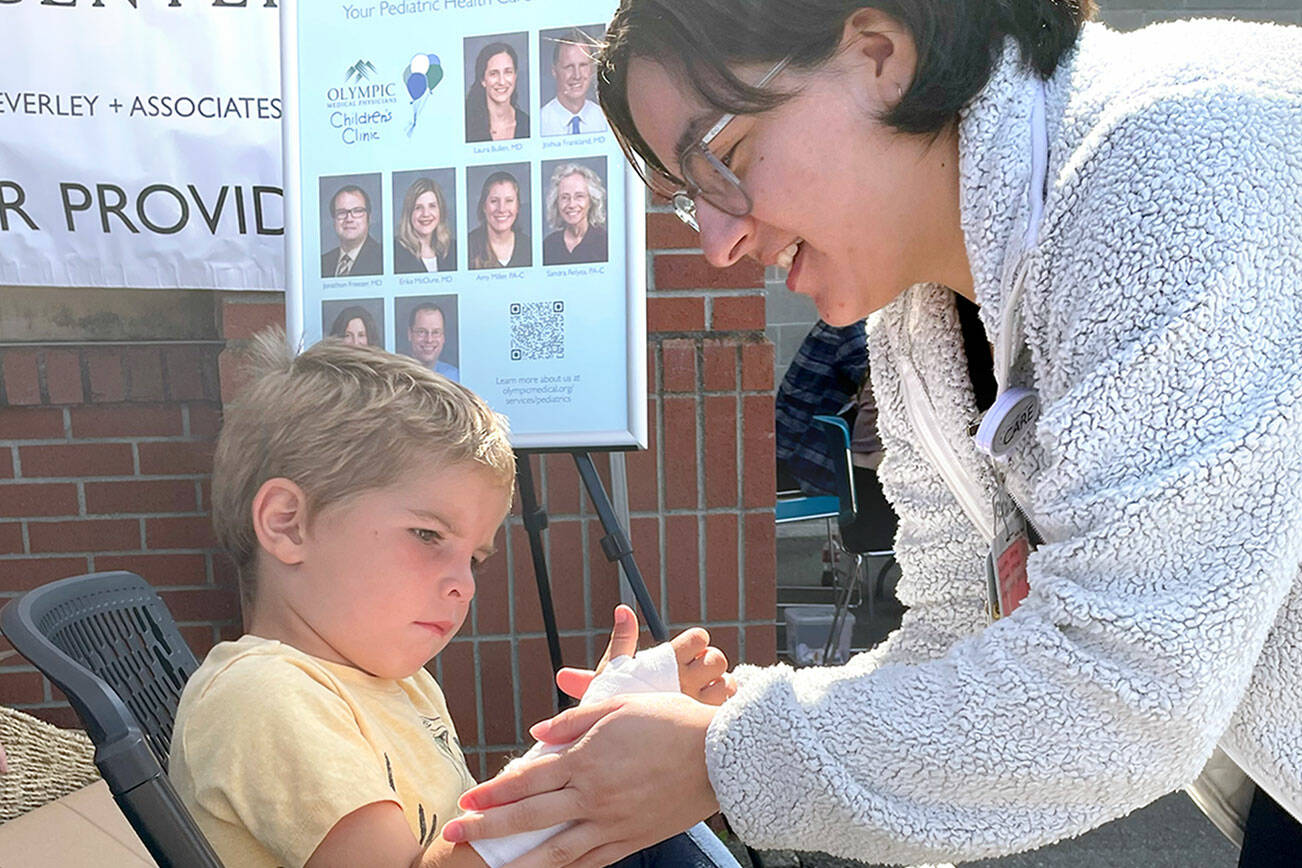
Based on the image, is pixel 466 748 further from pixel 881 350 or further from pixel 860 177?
pixel 860 177

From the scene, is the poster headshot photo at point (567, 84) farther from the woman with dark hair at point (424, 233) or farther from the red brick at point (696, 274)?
the red brick at point (696, 274)

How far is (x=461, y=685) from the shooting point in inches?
117

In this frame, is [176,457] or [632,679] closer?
[632,679]

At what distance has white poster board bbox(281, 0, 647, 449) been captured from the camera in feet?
7.36

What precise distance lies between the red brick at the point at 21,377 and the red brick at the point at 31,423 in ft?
0.11

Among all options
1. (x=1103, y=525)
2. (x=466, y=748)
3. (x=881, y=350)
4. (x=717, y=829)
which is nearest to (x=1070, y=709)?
(x=1103, y=525)

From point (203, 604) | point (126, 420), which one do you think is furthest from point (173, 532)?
point (126, 420)

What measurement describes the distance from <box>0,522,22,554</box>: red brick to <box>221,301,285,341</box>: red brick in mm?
723

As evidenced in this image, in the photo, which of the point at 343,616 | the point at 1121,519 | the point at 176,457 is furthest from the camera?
the point at 176,457

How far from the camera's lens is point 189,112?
9.16 feet

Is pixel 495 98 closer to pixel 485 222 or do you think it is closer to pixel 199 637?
pixel 485 222

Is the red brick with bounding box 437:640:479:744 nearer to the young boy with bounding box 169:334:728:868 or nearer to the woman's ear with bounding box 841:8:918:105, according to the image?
the young boy with bounding box 169:334:728:868

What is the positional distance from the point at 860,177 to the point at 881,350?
0.42 metres

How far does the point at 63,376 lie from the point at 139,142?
24.1 inches
